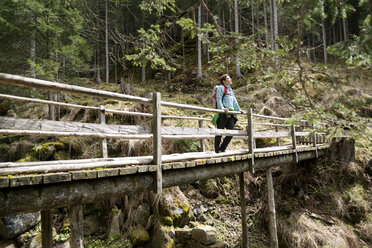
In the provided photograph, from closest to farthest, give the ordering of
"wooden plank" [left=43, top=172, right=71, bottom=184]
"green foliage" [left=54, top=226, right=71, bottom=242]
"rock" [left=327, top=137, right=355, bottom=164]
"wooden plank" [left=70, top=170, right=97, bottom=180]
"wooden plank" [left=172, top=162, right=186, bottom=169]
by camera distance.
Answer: "wooden plank" [left=43, top=172, right=71, bottom=184] → "wooden plank" [left=70, top=170, right=97, bottom=180] → "wooden plank" [left=172, top=162, right=186, bottom=169] → "green foliage" [left=54, top=226, right=71, bottom=242] → "rock" [left=327, top=137, right=355, bottom=164]

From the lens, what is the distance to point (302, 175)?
337 inches

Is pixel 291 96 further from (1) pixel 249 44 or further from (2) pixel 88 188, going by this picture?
(2) pixel 88 188

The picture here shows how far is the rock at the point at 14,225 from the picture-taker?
613 centimetres

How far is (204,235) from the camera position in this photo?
20.2 ft

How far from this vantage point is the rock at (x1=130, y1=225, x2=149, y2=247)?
20.0 ft

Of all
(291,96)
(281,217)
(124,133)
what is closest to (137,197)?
(124,133)

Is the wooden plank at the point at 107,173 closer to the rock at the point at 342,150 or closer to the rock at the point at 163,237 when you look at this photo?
the rock at the point at 163,237

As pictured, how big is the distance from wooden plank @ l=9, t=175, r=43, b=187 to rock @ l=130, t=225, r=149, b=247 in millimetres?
4649

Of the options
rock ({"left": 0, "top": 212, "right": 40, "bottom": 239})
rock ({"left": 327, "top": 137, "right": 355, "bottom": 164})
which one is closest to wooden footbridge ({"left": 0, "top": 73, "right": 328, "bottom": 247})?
rock ({"left": 0, "top": 212, "right": 40, "bottom": 239})

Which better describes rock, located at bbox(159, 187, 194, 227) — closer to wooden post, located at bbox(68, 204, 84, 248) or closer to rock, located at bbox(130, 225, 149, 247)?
rock, located at bbox(130, 225, 149, 247)

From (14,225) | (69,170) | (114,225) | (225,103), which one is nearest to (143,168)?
(69,170)

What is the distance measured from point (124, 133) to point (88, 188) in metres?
1.01

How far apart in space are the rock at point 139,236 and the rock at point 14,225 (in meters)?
3.09

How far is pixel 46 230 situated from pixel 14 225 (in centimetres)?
458
